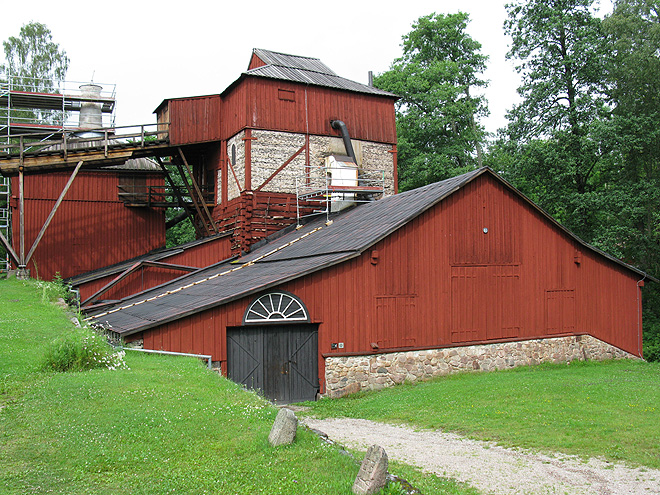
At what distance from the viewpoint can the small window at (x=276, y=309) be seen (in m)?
16.4

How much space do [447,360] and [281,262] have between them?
642cm

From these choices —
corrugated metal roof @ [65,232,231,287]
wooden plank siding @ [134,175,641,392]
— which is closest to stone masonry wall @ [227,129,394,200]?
corrugated metal roof @ [65,232,231,287]

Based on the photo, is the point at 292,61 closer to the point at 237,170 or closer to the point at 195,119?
the point at 195,119

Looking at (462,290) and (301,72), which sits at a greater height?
(301,72)

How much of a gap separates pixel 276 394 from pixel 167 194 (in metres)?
17.8

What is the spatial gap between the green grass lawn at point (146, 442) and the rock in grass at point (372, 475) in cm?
23

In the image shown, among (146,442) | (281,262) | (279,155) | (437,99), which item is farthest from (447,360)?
(437,99)

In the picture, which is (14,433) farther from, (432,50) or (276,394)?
(432,50)

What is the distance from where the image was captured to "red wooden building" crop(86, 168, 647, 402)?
16406 mm

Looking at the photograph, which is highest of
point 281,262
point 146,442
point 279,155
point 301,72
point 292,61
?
point 292,61

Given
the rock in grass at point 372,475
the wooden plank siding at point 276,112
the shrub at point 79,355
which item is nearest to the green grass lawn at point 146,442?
the rock in grass at point 372,475

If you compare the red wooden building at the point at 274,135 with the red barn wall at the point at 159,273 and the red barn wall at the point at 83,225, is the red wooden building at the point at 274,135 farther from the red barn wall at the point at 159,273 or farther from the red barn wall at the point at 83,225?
the red barn wall at the point at 83,225

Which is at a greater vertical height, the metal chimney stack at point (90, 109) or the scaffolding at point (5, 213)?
the metal chimney stack at point (90, 109)

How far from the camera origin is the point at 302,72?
3023 centimetres
